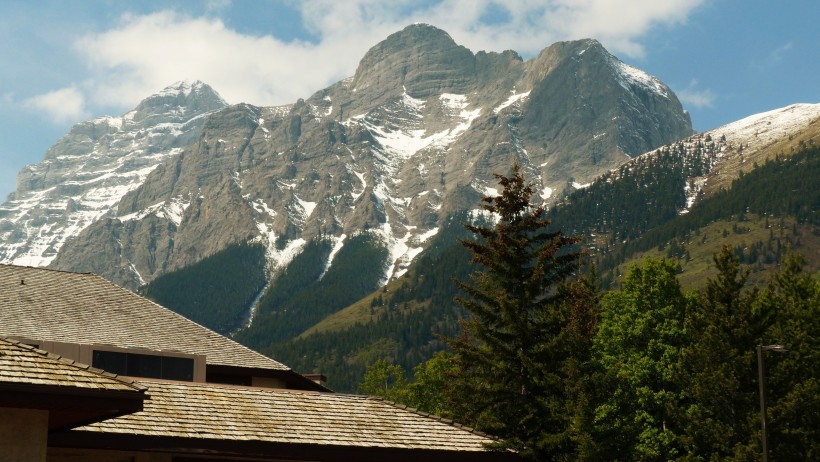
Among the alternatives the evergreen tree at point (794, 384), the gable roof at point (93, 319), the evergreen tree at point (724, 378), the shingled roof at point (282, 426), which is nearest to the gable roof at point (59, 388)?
the shingled roof at point (282, 426)

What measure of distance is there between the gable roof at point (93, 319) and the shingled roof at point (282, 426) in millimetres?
12493

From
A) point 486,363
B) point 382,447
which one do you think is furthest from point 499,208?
point 382,447

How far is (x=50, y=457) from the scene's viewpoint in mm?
28016

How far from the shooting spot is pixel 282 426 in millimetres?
31297

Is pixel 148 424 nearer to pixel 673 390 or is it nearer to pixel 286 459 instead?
pixel 286 459

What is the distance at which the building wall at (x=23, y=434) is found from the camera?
1952 cm

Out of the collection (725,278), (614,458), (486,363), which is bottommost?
(614,458)

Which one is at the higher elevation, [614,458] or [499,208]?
[499,208]

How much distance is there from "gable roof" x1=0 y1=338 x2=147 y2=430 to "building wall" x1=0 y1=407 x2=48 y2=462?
Result: 0.20m

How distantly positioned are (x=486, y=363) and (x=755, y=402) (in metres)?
13.5

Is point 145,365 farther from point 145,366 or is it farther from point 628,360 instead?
point 628,360

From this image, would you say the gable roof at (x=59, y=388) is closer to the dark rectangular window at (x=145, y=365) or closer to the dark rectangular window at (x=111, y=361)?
the dark rectangular window at (x=111, y=361)

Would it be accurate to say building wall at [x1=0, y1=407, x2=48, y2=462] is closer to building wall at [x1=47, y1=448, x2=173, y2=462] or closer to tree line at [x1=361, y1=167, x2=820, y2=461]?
A: building wall at [x1=47, y1=448, x2=173, y2=462]

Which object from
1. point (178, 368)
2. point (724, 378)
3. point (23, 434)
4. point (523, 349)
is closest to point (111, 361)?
point (178, 368)
